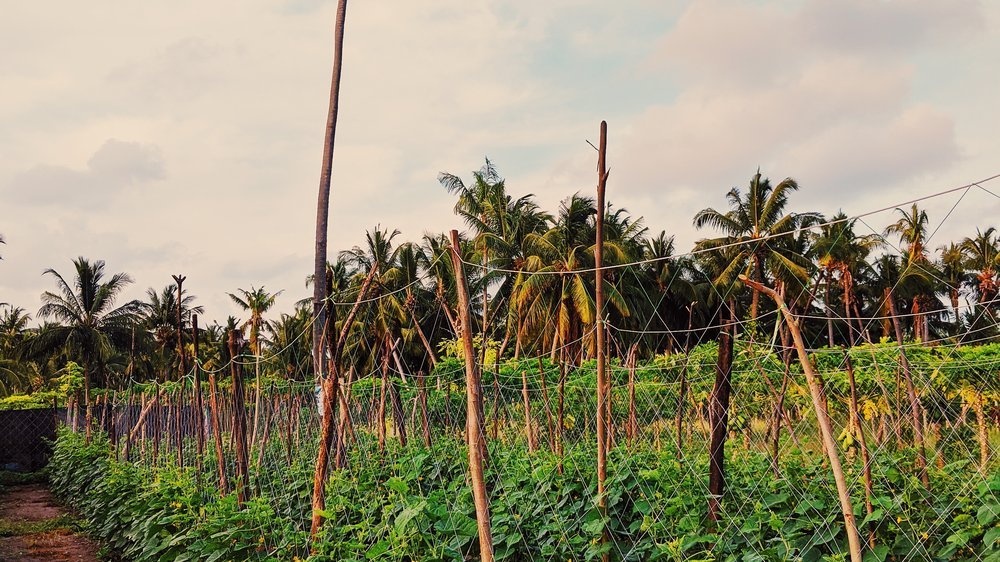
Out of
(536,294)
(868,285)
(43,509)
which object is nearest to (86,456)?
(43,509)

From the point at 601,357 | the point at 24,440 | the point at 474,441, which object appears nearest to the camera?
the point at 474,441

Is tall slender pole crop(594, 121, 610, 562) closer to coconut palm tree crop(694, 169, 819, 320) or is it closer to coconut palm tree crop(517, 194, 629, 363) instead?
coconut palm tree crop(517, 194, 629, 363)

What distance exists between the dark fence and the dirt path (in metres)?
5.07

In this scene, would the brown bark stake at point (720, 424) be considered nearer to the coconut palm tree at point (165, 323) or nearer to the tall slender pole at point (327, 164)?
the tall slender pole at point (327, 164)

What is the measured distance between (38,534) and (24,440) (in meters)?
10.3

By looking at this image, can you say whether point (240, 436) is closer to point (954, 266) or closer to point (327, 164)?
point (327, 164)

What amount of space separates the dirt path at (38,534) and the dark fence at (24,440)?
5074mm

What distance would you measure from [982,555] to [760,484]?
1.36 meters

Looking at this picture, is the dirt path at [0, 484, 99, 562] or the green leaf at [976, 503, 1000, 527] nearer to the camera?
the green leaf at [976, 503, 1000, 527]

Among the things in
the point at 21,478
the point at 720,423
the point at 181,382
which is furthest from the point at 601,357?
the point at 21,478

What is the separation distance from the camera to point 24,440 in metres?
20.2

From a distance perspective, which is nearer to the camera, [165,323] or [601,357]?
[601,357]

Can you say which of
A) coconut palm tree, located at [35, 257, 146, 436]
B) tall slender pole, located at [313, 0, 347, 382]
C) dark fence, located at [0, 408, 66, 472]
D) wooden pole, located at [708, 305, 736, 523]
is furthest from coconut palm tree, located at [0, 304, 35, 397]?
wooden pole, located at [708, 305, 736, 523]

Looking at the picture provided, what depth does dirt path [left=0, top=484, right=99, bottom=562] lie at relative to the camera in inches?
388
